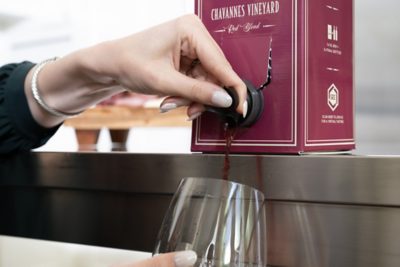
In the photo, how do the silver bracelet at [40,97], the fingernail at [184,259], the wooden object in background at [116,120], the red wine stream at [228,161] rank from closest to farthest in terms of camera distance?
the fingernail at [184,259], the red wine stream at [228,161], the silver bracelet at [40,97], the wooden object in background at [116,120]

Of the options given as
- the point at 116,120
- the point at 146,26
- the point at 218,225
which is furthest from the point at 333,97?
the point at 146,26

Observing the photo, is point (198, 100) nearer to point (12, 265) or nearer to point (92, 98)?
point (92, 98)

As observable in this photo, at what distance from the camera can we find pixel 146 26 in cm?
204

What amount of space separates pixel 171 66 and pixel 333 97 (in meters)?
0.16

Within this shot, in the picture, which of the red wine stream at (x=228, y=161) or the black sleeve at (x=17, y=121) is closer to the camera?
the red wine stream at (x=228, y=161)

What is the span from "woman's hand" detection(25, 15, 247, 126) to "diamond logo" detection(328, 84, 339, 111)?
10 centimetres

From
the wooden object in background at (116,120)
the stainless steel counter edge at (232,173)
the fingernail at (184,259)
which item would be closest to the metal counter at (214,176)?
the stainless steel counter edge at (232,173)

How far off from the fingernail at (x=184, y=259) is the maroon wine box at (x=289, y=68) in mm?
151

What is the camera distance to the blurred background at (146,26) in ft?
2.86

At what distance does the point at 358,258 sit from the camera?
19.0 inches

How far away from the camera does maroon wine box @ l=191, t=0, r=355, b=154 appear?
51 cm

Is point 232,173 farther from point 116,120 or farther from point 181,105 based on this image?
point 116,120

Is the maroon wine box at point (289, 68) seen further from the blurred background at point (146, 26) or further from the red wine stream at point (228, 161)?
the blurred background at point (146, 26)

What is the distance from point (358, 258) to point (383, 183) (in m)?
0.07
